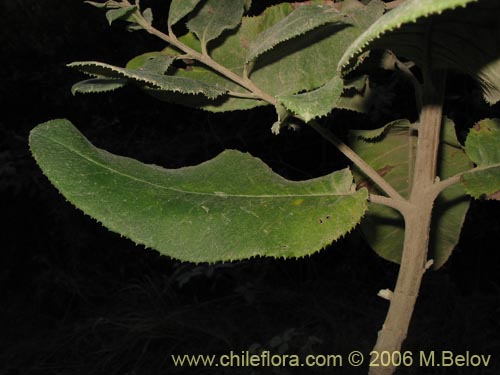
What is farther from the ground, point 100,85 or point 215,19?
point 215,19

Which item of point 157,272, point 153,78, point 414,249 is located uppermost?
point 153,78

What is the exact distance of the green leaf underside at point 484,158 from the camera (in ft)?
1.59

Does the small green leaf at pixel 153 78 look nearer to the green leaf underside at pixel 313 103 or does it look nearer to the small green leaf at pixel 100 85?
the small green leaf at pixel 100 85

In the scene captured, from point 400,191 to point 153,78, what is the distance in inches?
15.9

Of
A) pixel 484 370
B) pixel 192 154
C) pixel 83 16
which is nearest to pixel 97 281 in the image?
pixel 192 154

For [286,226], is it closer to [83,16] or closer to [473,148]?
[473,148]

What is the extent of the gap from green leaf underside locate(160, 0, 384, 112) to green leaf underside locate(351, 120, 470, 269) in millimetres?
166

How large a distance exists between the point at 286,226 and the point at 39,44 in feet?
9.20

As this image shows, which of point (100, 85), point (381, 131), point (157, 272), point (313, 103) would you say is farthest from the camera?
point (157, 272)

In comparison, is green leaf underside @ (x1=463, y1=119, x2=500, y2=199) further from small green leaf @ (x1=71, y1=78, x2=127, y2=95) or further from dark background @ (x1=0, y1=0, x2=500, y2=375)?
dark background @ (x1=0, y1=0, x2=500, y2=375)

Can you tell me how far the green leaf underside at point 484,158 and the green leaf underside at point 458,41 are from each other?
60 mm

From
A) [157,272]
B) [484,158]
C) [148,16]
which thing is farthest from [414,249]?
[157,272]

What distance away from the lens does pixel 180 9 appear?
59 cm

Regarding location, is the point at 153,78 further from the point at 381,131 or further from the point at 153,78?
the point at 381,131
